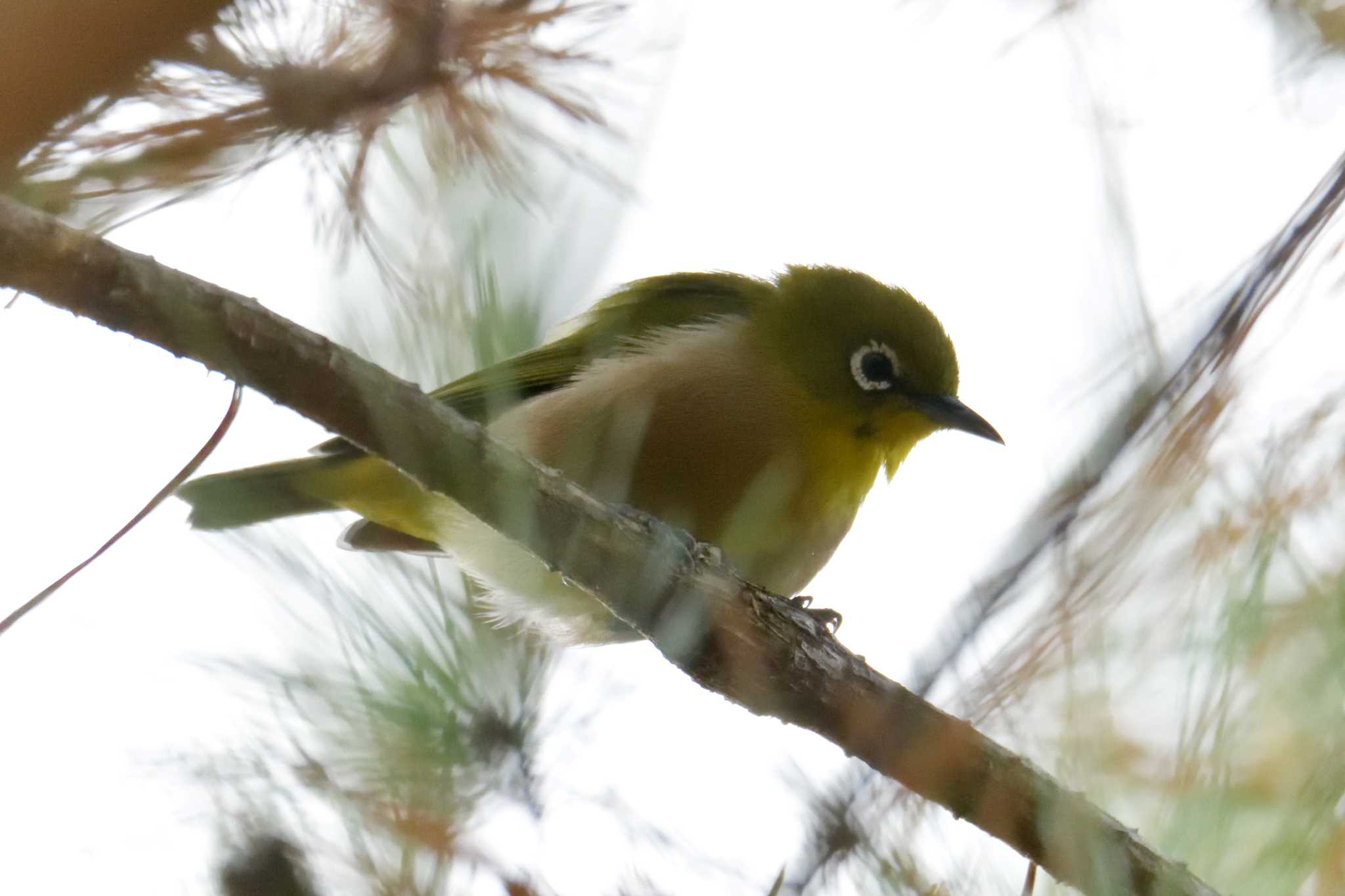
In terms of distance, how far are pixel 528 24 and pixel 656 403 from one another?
161 centimetres

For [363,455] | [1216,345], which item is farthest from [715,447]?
[1216,345]

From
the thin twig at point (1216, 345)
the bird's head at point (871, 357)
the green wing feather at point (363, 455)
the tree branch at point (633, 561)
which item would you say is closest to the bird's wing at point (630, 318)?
the green wing feather at point (363, 455)

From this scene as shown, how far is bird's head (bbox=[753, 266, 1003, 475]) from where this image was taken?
11.2ft

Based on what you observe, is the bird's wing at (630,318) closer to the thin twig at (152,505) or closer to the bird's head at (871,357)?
the bird's head at (871,357)

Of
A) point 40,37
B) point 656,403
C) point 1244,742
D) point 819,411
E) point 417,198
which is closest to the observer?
point 40,37

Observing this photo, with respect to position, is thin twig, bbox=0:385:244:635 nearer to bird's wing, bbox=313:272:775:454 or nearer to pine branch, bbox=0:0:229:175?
pine branch, bbox=0:0:229:175

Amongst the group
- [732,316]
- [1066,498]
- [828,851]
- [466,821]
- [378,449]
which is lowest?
[466,821]

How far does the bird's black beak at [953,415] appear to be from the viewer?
11.0 feet

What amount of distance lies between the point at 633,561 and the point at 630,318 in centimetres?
157

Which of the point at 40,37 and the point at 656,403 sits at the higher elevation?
the point at 656,403

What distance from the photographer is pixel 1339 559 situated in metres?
1.25

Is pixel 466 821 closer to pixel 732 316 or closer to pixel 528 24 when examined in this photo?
pixel 528 24

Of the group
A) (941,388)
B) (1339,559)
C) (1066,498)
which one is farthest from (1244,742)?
(941,388)

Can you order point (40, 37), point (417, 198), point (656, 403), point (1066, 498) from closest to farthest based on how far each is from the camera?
point (40, 37) → point (417, 198) → point (1066, 498) → point (656, 403)
